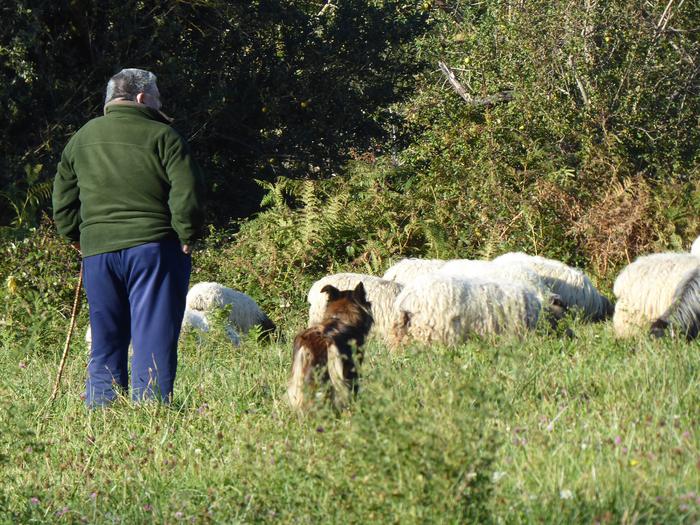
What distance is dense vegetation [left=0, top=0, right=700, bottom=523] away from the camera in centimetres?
380

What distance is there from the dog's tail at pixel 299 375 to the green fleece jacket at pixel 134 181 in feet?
3.89

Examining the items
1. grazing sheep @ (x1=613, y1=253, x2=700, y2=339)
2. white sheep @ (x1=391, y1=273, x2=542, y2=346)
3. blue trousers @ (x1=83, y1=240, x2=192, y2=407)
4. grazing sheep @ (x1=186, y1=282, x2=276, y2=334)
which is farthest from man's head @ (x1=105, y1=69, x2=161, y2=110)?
grazing sheep @ (x1=613, y1=253, x2=700, y2=339)

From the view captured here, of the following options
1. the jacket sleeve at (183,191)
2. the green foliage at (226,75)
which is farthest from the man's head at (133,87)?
the green foliage at (226,75)

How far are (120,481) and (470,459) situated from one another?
6.76ft

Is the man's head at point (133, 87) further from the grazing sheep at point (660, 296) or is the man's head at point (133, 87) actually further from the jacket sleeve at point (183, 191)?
the grazing sheep at point (660, 296)

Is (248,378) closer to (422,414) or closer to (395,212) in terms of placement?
(422,414)

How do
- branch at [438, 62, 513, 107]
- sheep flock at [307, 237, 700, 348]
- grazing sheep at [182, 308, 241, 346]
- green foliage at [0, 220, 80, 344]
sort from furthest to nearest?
branch at [438, 62, 513, 107]
green foliage at [0, 220, 80, 344]
grazing sheep at [182, 308, 241, 346]
sheep flock at [307, 237, 700, 348]

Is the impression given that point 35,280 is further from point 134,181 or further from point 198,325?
point 134,181

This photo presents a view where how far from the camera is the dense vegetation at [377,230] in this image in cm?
380

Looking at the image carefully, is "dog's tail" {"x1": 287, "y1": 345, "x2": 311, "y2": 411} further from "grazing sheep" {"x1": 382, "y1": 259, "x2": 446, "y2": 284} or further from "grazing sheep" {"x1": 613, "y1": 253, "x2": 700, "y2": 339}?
"grazing sheep" {"x1": 382, "y1": 259, "x2": 446, "y2": 284}

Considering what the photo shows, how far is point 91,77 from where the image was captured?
564 inches

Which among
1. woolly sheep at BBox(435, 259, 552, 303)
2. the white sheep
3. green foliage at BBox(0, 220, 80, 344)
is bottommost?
green foliage at BBox(0, 220, 80, 344)

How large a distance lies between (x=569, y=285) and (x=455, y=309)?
5.62ft

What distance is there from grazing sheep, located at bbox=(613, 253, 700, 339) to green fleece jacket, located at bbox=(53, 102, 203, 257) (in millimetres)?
3359
